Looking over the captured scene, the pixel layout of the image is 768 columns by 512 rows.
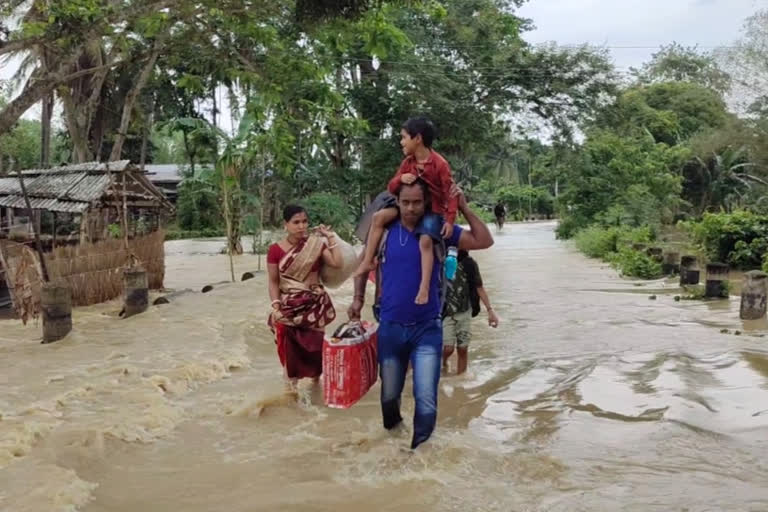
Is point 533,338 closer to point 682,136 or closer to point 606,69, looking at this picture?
point 606,69

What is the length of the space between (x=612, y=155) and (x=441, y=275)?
21.8 m

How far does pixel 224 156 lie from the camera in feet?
52.2

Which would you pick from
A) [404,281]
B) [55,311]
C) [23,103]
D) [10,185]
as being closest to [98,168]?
[10,185]

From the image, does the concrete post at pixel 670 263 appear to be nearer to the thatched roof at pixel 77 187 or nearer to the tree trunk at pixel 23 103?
the thatched roof at pixel 77 187

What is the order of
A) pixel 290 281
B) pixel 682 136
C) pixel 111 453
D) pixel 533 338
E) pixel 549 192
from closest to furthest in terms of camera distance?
pixel 111 453, pixel 290 281, pixel 533 338, pixel 682 136, pixel 549 192

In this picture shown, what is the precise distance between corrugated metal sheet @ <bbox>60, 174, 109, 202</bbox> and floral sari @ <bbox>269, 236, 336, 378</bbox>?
7.12 meters

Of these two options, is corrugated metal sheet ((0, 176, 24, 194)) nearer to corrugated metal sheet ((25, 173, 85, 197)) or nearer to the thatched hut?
the thatched hut

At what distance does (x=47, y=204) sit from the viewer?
39.6ft

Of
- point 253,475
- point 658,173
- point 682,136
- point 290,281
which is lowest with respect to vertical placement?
point 253,475

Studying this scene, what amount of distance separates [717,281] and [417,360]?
8.49 meters

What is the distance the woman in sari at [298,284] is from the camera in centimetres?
552

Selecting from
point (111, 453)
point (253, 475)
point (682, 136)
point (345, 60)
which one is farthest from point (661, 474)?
point (682, 136)

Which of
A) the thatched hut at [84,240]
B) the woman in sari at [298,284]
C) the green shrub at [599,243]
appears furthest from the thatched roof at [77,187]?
the green shrub at [599,243]

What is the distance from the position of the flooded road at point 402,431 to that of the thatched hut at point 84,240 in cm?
153
